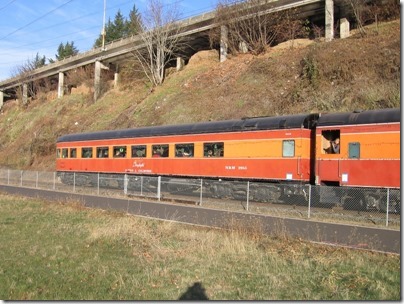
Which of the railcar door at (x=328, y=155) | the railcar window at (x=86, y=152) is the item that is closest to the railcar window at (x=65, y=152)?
the railcar window at (x=86, y=152)

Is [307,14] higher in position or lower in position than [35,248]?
higher

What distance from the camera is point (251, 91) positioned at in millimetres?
35531

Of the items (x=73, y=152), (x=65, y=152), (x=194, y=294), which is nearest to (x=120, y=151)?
(x=73, y=152)

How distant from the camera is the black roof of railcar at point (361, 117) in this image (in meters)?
16.3

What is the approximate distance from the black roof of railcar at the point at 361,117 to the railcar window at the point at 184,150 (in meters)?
7.45

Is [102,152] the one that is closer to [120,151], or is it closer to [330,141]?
[120,151]

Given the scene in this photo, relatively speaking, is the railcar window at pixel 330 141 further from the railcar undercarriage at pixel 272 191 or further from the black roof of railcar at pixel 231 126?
the railcar undercarriage at pixel 272 191

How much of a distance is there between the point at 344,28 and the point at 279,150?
21.9 metres

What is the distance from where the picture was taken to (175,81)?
48.0 metres

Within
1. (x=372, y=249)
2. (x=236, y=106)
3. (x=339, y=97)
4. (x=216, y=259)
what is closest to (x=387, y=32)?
(x=339, y=97)

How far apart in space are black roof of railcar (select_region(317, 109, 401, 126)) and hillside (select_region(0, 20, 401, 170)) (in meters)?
6.79

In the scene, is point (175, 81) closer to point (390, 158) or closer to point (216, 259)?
point (390, 158)

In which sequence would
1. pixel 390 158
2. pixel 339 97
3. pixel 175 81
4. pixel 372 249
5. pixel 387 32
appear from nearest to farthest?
1. pixel 372 249
2. pixel 390 158
3. pixel 339 97
4. pixel 387 32
5. pixel 175 81

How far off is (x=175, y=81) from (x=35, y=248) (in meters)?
39.2
